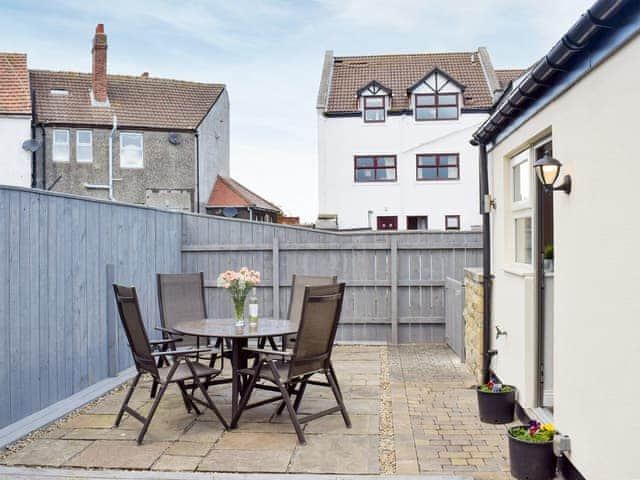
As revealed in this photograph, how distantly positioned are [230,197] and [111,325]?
16364 mm

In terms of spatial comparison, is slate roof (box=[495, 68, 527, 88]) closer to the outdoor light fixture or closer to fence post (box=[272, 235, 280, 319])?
fence post (box=[272, 235, 280, 319])

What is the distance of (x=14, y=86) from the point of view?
64.1 feet

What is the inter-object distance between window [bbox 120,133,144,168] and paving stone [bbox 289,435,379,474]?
17455 mm

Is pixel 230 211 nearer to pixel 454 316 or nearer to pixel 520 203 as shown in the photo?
pixel 454 316

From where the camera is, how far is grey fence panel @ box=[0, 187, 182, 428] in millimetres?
5387

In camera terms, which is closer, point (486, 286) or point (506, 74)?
point (486, 286)

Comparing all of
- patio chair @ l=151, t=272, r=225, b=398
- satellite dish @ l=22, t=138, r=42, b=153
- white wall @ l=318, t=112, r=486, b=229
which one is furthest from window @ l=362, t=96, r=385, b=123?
patio chair @ l=151, t=272, r=225, b=398

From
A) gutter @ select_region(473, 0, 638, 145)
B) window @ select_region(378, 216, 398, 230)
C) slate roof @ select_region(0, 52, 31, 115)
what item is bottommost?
window @ select_region(378, 216, 398, 230)

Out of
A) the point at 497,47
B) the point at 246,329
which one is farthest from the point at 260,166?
the point at 246,329

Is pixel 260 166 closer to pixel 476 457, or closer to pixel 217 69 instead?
pixel 217 69

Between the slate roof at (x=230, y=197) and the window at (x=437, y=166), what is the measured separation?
5887 millimetres

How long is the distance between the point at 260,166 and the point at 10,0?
16157 mm

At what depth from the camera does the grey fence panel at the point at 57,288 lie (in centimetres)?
539

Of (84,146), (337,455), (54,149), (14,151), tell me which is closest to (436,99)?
(84,146)
